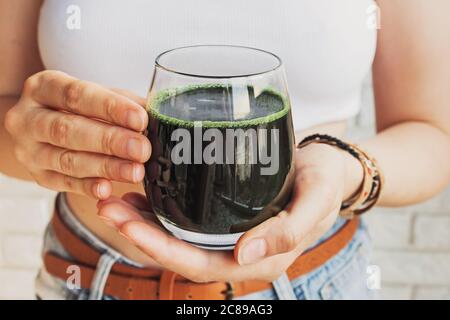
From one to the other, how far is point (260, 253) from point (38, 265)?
1.17 m

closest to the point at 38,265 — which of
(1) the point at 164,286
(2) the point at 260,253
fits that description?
(1) the point at 164,286

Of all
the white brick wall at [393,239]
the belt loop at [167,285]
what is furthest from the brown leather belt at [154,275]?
the white brick wall at [393,239]

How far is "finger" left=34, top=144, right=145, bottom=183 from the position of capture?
55 cm

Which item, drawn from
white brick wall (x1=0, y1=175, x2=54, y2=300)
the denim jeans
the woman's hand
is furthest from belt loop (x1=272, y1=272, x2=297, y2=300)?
white brick wall (x1=0, y1=175, x2=54, y2=300)

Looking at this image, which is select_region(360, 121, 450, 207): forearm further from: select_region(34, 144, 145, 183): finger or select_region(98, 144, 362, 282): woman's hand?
select_region(34, 144, 145, 183): finger

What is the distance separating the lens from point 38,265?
5.11 feet

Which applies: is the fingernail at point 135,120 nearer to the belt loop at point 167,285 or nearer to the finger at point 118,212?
the finger at point 118,212

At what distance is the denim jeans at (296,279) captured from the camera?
30.1 inches

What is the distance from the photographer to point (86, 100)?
0.57 metres

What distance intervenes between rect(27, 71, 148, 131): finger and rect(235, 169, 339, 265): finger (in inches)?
5.8

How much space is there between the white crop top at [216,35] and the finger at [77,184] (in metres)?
0.18

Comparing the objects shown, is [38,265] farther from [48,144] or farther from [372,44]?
[372,44]

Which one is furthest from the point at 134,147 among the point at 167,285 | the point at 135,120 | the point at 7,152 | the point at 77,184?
the point at 7,152

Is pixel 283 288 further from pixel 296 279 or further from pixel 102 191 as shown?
pixel 102 191
